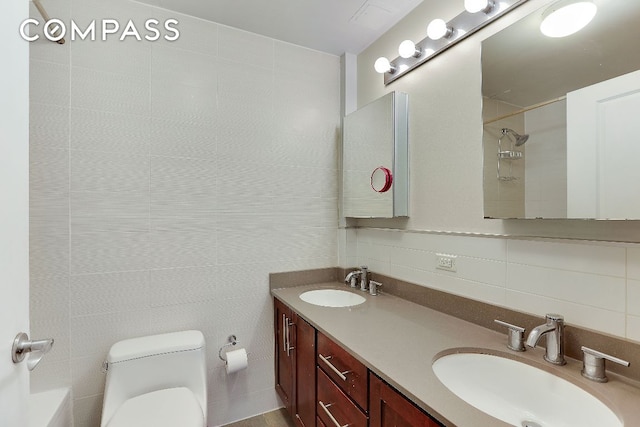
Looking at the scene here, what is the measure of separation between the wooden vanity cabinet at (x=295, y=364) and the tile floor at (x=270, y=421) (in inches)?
5.7

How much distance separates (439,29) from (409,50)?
0.19 m

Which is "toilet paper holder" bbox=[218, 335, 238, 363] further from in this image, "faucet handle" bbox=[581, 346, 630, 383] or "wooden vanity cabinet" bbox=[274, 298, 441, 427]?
"faucet handle" bbox=[581, 346, 630, 383]

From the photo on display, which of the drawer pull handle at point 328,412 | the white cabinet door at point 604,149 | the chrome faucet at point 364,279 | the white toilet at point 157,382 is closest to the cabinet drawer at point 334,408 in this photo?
the drawer pull handle at point 328,412

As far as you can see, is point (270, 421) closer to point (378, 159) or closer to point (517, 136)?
point (378, 159)

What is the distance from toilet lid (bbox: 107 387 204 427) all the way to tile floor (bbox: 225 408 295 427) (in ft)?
1.99

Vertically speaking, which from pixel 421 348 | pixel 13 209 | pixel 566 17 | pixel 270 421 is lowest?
pixel 270 421

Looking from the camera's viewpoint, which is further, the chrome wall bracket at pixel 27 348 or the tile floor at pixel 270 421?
the tile floor at pixel 270 421

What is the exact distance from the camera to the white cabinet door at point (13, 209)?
2.10ft

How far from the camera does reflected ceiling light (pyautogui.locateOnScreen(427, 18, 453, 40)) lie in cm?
139

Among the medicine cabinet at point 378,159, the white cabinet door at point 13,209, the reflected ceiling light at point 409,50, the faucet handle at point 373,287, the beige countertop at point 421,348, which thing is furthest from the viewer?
the faucet handle at point 373,287

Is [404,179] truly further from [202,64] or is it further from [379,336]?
[202,64]

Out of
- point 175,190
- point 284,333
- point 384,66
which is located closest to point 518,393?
point 284,333

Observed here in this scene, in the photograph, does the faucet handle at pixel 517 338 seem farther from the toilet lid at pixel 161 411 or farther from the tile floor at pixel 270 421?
the tile floor at pixel 270 421

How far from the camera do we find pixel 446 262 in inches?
56.8
